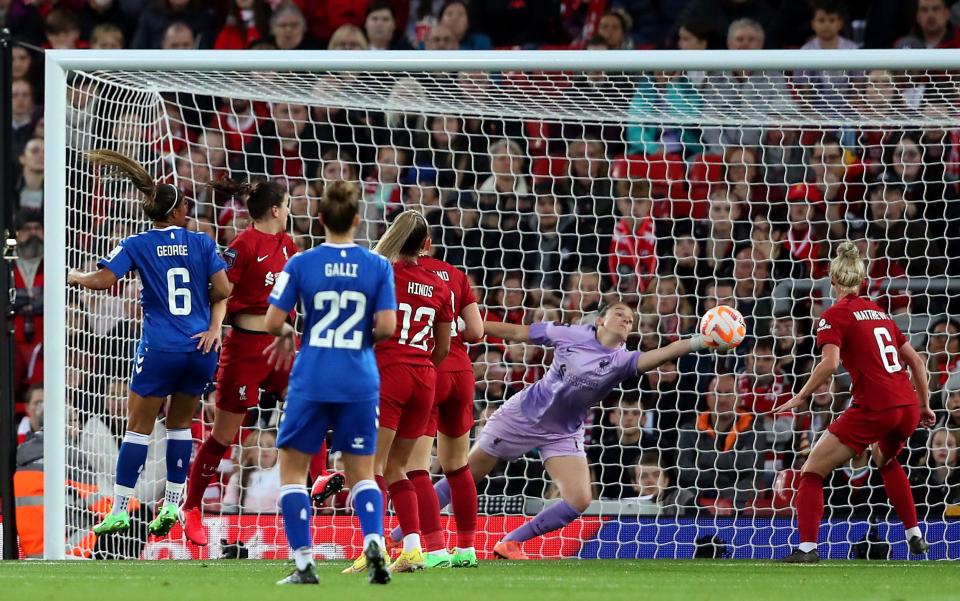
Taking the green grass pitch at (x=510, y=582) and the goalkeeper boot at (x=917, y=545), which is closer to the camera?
the green grass pitch at (x=510, y=582)

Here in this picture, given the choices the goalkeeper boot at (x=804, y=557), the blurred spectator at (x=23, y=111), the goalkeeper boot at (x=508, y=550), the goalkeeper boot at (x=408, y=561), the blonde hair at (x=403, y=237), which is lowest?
the goalkeeper boot at (x=508, y=550)

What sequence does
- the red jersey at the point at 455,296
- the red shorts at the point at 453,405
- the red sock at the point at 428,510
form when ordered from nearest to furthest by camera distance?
the red jersey at the point at 455,296 < the red sock at the point at 428,510 < the red shorts at the point at 453,405

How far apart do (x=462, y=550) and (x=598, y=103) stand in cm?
396

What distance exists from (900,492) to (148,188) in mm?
4951

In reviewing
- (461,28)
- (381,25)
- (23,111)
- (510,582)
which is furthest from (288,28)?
(510,582)

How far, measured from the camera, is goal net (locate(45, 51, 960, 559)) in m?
9.47

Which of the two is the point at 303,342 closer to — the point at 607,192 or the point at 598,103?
the point at 598,103

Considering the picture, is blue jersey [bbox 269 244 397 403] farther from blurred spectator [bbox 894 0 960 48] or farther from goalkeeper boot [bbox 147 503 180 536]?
blurred spectator [bbox 894 0 960 48]

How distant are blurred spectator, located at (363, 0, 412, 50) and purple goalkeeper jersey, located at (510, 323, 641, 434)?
531 cm

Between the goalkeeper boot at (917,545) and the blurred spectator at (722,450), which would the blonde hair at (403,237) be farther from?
the blurred spectator at (722,450)

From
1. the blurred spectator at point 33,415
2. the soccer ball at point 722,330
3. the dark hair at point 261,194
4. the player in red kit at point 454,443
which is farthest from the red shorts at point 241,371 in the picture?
the blurred spectator at point 33,415

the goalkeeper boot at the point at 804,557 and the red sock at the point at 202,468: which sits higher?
the red sock at the point at 202,468

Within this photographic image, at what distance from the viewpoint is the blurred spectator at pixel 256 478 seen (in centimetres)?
1060

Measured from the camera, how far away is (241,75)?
9.50m
